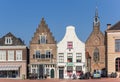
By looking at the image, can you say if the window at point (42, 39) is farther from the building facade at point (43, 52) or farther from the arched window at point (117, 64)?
the arched window at point (117, 64)

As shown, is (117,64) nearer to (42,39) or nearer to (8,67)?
(42,39)

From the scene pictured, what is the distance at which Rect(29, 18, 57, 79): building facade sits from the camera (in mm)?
87562

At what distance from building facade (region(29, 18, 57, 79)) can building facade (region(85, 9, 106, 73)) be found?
252 inches

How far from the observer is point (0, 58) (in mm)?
88688

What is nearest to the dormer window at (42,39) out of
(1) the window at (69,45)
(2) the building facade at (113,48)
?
(1) the window at (69,45)

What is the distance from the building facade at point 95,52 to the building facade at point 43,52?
6.41m

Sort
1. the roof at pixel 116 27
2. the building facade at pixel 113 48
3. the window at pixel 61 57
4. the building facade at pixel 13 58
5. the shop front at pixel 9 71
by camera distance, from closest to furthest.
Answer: the building facade at pixel 113 48, the roof at pixel 116 27, the window at pixel 61 57, the shop front at pixel 9 71, the building facade at pixel 13 58

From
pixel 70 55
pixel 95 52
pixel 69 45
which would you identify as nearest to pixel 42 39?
pixel 69 45

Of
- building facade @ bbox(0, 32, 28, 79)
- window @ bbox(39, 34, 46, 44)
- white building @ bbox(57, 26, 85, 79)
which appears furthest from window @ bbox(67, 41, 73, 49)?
building facade @ bbox(0, 32, 28, 79)

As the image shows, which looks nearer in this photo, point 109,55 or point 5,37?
point 109,55

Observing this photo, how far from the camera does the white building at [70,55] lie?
8719 centimetres

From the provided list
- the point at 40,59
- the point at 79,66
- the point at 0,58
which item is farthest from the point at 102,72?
the point at 0,58

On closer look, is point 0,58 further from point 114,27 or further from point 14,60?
point 114,27

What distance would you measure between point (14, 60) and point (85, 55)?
13239 mm
